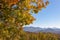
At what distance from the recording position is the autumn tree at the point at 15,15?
13.6 m

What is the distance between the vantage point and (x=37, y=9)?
47.8 ft

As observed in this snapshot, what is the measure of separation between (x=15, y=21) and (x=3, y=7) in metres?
1.34

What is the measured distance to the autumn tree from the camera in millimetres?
13649

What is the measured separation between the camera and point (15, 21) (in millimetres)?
14227

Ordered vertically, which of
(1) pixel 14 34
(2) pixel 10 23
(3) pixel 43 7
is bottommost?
(1) pixel 14 34

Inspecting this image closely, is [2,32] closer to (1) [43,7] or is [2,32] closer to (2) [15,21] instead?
(2) [15,21]

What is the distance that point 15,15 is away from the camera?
1402 centimetres

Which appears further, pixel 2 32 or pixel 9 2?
pixel 2 32

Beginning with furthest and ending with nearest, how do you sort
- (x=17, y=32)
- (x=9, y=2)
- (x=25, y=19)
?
(x=17, y=32), (x=25, y=19), (x=9, y=2)

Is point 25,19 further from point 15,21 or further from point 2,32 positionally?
point 2,32

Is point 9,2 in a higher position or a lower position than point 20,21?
higher

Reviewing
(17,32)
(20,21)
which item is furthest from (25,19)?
(17,32)

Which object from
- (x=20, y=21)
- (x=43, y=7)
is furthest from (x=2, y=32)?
(x=43, y=7)

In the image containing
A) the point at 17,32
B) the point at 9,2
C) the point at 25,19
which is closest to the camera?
the point at 9,2
